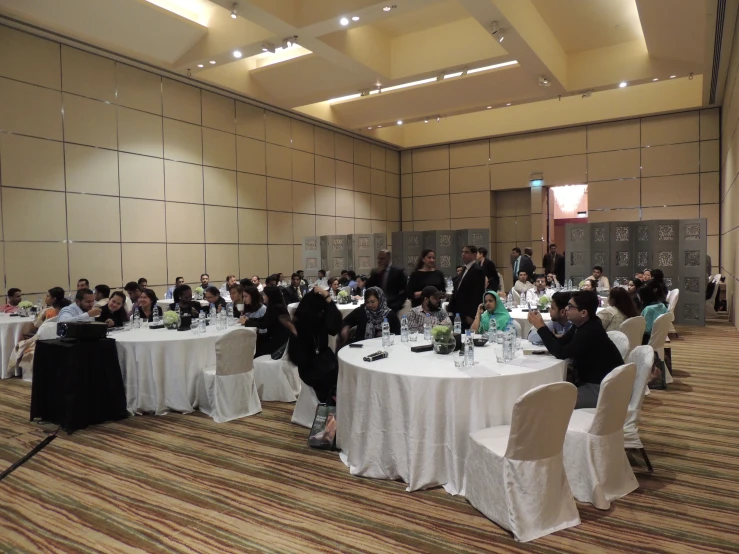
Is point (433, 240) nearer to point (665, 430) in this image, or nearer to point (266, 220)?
point (266, 220)

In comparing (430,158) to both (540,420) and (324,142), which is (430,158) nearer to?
(324,142)

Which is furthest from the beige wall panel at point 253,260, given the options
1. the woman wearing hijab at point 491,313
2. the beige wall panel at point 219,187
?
the woman wearing hijab at point 491,313

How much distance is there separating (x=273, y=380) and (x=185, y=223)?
675cm

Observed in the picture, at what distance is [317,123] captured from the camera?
15.0 metres

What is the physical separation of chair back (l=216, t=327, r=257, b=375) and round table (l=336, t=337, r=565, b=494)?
1.69 m

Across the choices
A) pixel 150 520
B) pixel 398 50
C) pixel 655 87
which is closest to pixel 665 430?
pixel 150 520

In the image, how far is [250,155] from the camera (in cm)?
1313

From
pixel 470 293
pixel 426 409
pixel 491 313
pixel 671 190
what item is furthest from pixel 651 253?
pixel 426 409

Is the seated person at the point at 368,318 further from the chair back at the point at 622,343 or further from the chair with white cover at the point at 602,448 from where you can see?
the chair with white cover at the point at 602,448

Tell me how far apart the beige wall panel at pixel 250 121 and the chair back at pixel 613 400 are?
11333mm

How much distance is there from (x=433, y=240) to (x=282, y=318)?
1008 cm

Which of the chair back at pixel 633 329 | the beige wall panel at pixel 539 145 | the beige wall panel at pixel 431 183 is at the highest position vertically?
the beige wall panel at pixel 539 145

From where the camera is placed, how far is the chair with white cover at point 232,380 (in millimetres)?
5339

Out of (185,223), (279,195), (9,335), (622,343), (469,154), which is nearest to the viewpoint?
(622,343)
